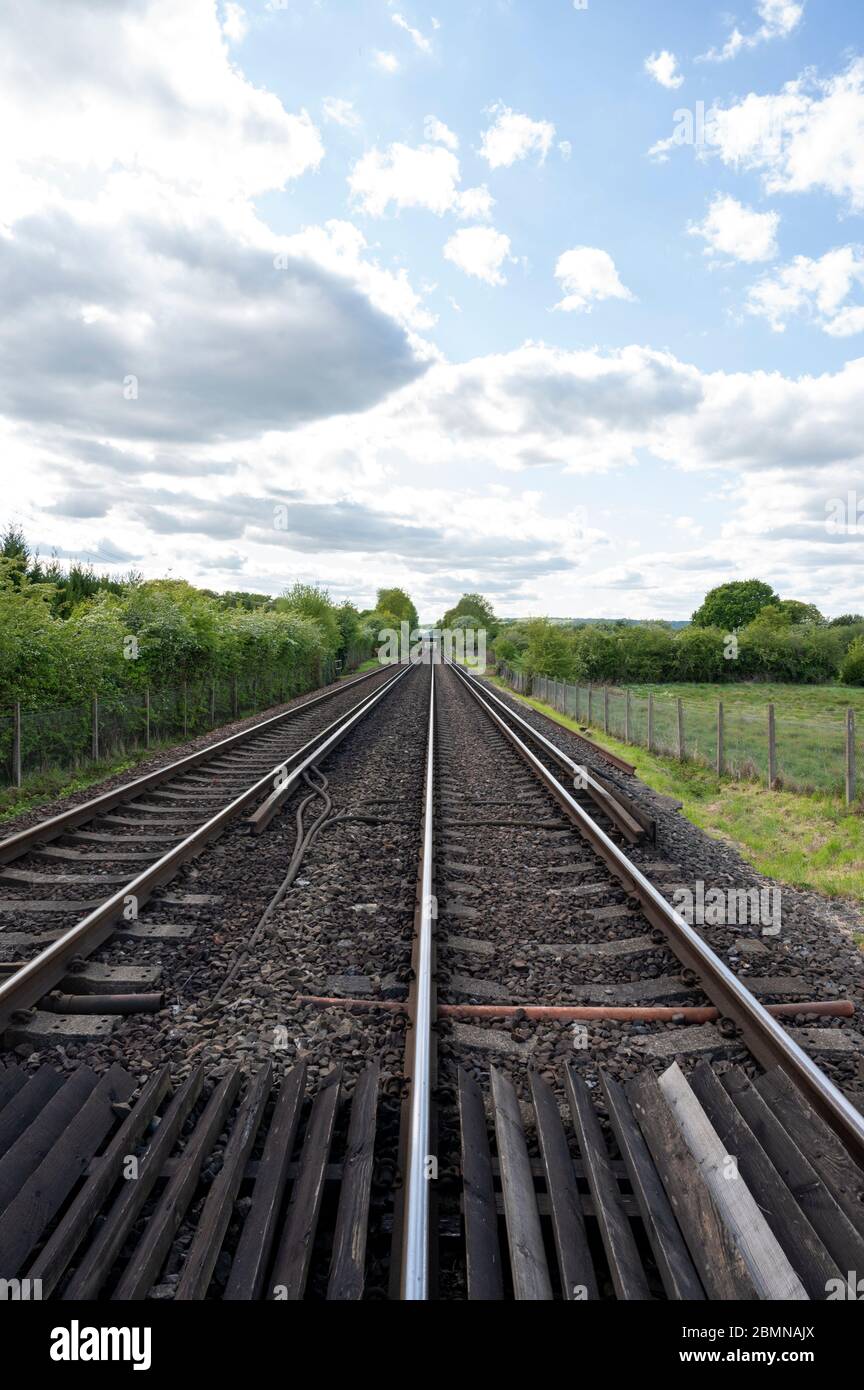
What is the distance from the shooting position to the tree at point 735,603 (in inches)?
3935

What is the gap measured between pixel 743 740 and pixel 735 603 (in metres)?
90.4

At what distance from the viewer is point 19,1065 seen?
368 cm

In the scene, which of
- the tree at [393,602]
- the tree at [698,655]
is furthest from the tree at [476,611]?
the tree at [698,655]

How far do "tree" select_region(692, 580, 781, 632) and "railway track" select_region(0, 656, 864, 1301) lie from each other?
100819 mm

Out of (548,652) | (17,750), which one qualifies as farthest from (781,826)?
(548,652)

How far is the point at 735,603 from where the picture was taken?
335 feet

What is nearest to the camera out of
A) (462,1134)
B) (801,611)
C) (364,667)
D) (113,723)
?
(462,1134)

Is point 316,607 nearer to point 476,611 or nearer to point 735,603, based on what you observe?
point 735,603

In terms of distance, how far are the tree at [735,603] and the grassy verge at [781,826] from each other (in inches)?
3601

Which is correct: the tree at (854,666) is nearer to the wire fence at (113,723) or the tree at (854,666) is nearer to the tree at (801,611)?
the tree at (801,611)

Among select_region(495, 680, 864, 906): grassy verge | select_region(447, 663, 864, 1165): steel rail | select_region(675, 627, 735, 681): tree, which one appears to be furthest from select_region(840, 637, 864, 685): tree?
select_region(447, 663, 864, 1165): steel rail
